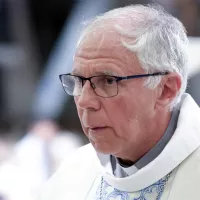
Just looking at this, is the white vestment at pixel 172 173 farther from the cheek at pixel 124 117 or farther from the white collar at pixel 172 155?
the cheek at pixel 124 117

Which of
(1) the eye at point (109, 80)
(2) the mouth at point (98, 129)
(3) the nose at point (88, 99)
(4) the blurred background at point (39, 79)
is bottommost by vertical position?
(4) the blurred background at point (39, 79)

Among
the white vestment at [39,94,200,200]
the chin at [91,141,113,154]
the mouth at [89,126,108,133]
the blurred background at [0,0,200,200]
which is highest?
the mouth at [89,126,108,133]

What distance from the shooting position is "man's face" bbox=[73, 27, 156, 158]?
146 cm

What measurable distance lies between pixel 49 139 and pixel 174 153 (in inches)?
85.8

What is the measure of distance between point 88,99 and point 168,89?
0.22 meters

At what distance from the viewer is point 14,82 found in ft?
13.8

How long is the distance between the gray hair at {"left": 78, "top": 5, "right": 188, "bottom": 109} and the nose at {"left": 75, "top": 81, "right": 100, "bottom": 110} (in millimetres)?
136

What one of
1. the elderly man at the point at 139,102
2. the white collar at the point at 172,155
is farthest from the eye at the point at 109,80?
the white collar at the point at 172,155

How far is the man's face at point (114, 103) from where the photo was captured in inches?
57.3

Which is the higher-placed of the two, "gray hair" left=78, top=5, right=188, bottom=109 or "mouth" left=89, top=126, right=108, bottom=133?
"gray hair" left=78, top=5, right=188, bottom=109

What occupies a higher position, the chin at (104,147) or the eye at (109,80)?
the eye at (109,80)

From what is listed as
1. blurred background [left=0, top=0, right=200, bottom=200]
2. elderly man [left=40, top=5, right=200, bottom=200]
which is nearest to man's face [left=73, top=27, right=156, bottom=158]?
elderly man [left=40, top=5, right=200, bottom=200]

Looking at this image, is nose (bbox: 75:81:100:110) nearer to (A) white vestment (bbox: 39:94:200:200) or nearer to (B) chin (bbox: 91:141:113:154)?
(B) chin (bbox: 91:141:113:154)

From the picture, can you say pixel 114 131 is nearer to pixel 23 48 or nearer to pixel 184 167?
pixel 184 167
